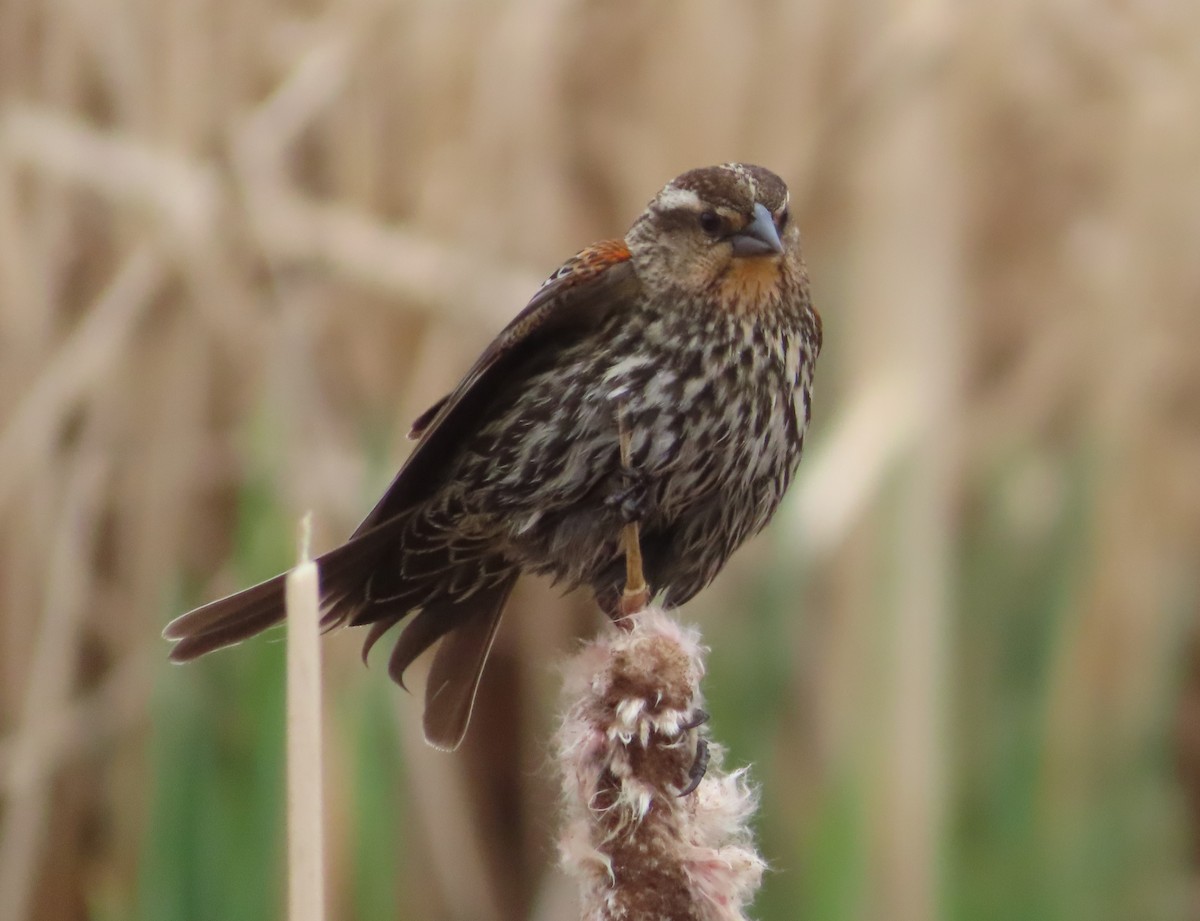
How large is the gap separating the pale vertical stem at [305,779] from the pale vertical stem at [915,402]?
137cm

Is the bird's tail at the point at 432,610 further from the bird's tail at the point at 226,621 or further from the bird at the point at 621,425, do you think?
the bird's tail at the point at 226,621

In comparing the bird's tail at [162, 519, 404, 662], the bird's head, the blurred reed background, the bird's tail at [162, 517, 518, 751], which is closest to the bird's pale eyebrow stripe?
the bird's head

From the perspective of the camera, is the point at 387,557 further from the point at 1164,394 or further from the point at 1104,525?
the point at 1164,394

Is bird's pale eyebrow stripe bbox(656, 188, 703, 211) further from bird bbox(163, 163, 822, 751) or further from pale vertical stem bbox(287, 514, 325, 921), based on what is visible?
pale vertical stem bbox(287, 514, 325, 921)

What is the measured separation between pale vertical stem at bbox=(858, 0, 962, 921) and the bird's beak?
30.4 inches

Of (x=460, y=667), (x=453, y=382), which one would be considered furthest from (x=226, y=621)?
(x=453, y=382)

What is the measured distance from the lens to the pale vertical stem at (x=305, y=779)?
2.77ft

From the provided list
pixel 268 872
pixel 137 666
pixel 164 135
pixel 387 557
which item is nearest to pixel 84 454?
pixel 137 666

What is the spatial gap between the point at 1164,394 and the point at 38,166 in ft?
6.14

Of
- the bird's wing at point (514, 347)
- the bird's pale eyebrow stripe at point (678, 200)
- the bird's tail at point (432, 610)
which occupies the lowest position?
the bird's tail at point (432, 610)

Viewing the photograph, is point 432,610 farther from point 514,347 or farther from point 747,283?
point 747,283

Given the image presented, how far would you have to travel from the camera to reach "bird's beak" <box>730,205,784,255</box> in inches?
55.3

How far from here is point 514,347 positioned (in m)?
1.43

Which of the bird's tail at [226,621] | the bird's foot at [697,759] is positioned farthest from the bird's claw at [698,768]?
the bird's tail at [226,621]
